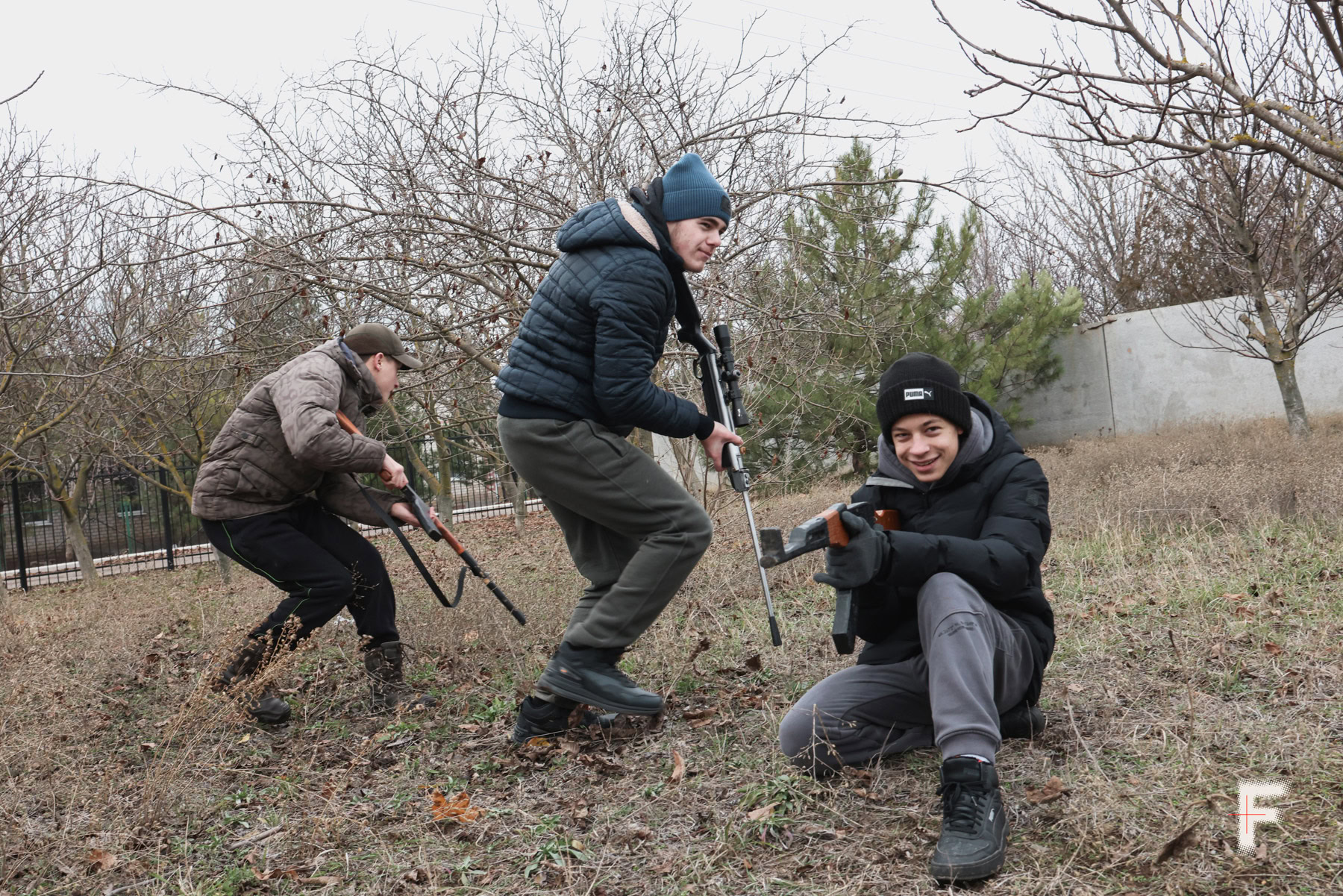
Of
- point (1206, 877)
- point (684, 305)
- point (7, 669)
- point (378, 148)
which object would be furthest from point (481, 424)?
point (1206, 877)

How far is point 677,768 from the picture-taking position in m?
3.19

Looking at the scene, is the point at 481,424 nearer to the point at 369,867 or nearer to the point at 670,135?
the point at 670,135

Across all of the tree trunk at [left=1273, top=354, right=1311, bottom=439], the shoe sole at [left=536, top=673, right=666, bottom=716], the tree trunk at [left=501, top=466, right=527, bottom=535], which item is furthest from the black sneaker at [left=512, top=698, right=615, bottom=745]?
the tree trunk at [left=1273, top=354, right=1311, bottom=439]

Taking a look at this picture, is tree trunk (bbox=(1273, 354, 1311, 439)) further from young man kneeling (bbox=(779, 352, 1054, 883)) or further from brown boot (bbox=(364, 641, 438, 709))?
brown boot (bbox=(364, 641, 438, 709))

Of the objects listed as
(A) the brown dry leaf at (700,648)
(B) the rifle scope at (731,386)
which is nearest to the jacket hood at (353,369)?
(B) the rifle scope at (731,386)

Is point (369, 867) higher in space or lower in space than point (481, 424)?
lower

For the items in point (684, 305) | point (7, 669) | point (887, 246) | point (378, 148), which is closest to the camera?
point (684, 305)

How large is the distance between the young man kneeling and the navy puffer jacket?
2.70 feet

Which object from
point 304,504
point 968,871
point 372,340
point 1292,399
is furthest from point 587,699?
point 1292,399

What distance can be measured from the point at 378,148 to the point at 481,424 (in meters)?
3.14

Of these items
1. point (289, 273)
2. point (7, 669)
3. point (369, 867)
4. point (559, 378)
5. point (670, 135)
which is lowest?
point (369, 867)

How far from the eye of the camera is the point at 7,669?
16.2 feet

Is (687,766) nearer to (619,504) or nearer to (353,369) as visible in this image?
(619,504)

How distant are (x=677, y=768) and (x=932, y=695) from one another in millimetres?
990
